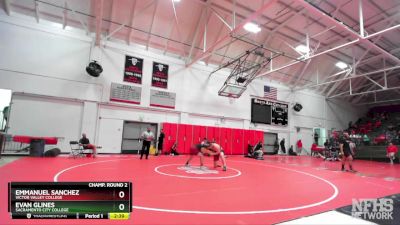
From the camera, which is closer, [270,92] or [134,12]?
[134,12]

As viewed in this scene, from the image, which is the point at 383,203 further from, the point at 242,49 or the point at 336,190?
the point at 242,49

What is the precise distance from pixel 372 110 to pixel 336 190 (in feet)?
106

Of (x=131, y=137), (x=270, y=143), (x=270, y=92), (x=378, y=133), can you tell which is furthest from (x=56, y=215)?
(x=378, y=133)

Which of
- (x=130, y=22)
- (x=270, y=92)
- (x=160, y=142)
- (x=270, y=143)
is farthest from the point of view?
(x=270, y=143)

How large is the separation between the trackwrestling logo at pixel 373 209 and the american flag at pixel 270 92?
16.0m

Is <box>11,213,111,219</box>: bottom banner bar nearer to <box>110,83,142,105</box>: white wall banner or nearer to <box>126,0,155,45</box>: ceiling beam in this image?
<box>110,83,142,105</box>: white wall banner

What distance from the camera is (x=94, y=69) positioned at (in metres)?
Result: 11.9

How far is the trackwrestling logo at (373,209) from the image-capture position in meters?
3.02

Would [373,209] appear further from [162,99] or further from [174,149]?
[162,99]

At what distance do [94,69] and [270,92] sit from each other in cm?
1494

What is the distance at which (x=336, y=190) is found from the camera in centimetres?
485

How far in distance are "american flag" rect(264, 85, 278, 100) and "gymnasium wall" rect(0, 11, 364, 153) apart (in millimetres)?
5176

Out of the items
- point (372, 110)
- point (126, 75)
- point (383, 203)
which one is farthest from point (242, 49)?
point (372, 110)

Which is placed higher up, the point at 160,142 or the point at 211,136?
the point at 211,136
